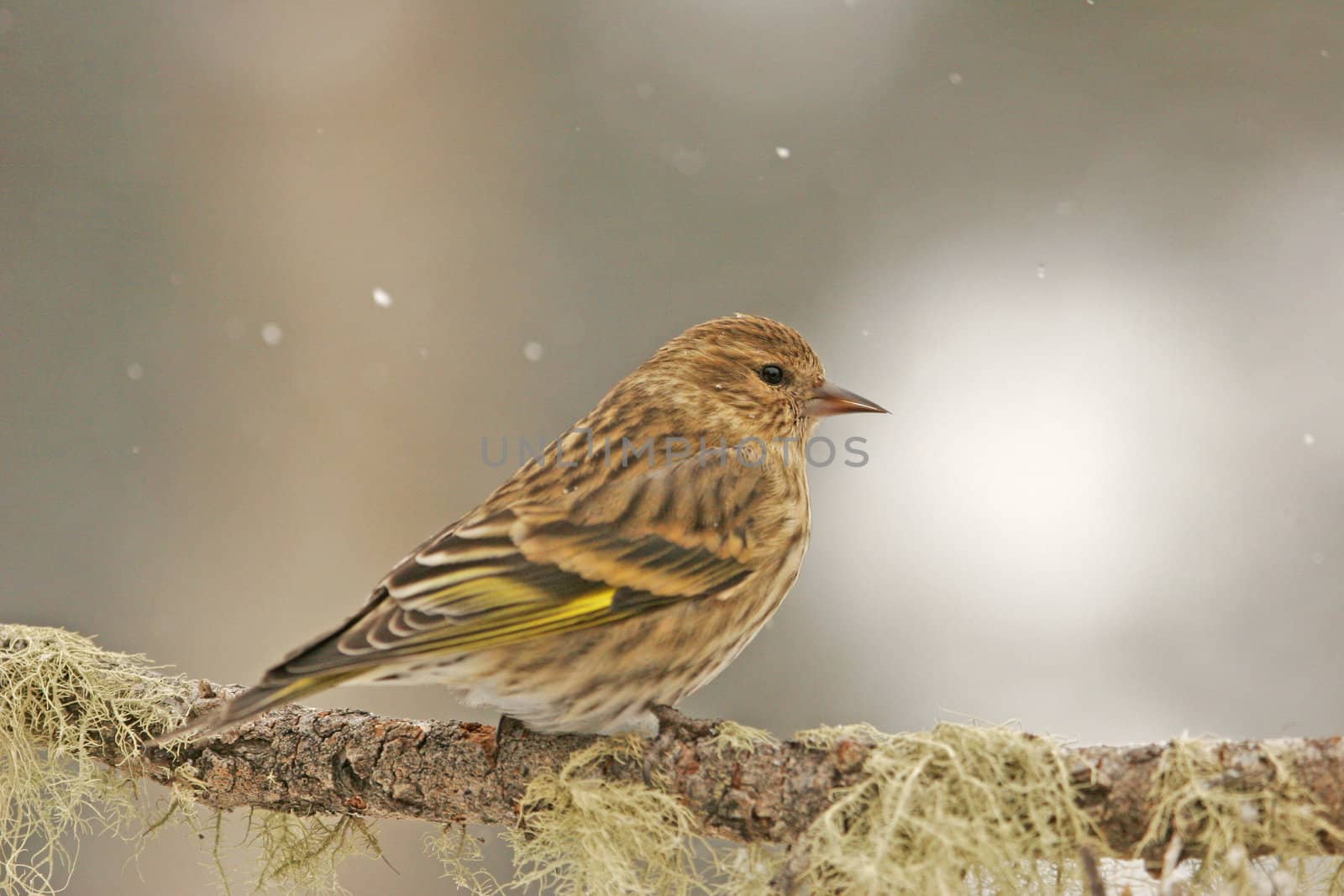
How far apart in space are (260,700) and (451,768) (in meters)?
0.65

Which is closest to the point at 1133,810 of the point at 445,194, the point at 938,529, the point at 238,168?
the point at 938,529

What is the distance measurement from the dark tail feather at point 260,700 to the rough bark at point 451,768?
1.47 ft

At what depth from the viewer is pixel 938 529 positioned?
636 centimetres

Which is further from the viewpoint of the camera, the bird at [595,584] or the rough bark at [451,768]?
the bird at [595,584]

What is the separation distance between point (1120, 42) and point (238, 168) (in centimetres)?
496

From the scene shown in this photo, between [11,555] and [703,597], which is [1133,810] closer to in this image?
[703,597]

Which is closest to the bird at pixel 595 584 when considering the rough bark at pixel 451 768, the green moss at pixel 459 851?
the rough bark at pixel 451 768

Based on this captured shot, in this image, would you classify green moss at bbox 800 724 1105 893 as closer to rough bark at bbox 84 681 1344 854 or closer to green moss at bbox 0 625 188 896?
rough bark at bbox 84 681 1344 854

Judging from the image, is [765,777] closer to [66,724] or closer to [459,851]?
[459,851]

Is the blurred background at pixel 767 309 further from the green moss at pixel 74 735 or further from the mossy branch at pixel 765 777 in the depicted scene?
the mossy branch at pixel 765 777

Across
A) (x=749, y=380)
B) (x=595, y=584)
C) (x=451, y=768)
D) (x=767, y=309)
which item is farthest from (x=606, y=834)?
(x=767, y=309)

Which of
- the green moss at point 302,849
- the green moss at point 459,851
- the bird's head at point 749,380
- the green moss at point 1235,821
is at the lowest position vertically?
the green moss at point 302,849

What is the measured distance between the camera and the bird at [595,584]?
300 centimetres

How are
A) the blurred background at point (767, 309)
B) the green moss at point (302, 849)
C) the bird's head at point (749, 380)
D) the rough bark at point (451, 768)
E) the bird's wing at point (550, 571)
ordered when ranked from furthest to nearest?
the blurred background at point (767, 309) → the bird's head at point (749, 380) → the green moss at point (302, 849) → the bird's wing at point (550, 571) → the rough bark at point (451, 768)
